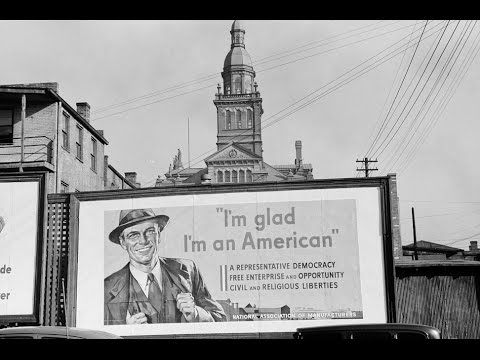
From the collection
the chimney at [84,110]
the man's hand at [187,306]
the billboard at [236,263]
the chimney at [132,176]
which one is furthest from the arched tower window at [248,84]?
the man's hand at [187,306]

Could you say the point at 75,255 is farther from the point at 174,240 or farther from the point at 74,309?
the point at 174,240

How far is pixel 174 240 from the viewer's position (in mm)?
19703

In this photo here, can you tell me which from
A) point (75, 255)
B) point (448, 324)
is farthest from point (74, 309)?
point (448, 324)

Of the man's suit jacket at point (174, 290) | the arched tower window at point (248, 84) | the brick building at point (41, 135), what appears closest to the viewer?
the man's suit jacket at point (174, 290)

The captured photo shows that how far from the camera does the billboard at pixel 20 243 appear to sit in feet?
65.7

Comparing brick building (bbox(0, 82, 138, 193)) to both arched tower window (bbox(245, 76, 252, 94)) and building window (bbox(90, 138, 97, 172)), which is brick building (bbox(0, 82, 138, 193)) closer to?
building window (bbox(90, 138, 97, 172))

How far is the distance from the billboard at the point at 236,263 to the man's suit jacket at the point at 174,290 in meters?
0.03

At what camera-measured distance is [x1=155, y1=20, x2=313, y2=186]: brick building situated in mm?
119938

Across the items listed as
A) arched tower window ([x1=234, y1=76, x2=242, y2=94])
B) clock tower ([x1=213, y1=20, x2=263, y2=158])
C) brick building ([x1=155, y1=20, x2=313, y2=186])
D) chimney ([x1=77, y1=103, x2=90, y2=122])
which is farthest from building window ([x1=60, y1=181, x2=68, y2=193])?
arched tower window ([x1=234, y1=76, x2=242, y2=94])

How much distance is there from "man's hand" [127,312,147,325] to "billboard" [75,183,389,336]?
3 cm

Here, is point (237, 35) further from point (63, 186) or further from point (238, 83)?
point (63, 186)

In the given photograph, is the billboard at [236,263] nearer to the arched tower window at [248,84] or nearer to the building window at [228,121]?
the building window at [228,121]
